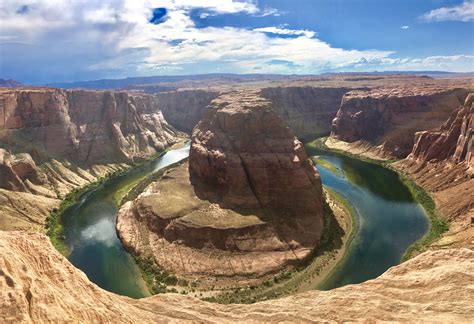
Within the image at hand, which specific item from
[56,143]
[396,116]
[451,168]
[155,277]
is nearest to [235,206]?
[155,277]

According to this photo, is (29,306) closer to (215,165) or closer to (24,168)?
(215,165)

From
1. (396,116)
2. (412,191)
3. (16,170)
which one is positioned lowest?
(412,191)

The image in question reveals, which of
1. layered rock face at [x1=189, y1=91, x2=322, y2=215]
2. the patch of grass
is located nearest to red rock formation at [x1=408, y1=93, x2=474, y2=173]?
layered rock face at [x1=189, y1=91, x2=322, y2=215]

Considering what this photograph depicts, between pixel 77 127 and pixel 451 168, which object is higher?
pixel 77 127

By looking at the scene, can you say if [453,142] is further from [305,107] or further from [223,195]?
[305,107]

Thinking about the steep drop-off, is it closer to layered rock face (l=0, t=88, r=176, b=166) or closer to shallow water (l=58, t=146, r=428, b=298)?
layered rock face (l=0, t=88, r=176, b=166)

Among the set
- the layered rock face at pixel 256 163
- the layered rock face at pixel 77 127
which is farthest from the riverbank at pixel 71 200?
the layered rock face at pixel 256 163

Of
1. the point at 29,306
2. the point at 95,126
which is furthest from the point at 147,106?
the point at 29,306
